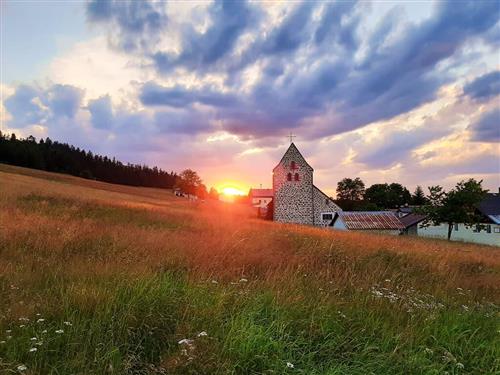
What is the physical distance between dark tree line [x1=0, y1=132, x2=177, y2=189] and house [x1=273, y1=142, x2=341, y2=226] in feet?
253

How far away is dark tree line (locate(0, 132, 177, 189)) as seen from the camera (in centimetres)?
10019

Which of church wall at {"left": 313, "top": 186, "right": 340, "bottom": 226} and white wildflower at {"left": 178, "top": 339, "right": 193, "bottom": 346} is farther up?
church wall at {"left": 313, "top": 186, "right": 340, "bottom": 226}

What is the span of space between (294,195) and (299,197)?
0.81 metres

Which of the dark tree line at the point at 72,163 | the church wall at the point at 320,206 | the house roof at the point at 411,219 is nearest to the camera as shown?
the church wall at the point at 320,206

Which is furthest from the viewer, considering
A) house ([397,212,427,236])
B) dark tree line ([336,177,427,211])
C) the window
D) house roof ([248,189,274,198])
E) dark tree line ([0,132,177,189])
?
dark tree line ([336,177,427,211])

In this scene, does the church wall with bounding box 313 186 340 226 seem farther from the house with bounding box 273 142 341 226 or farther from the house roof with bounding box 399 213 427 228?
the house roof with bounding box 399 213 427 228

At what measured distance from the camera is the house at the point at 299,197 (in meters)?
56.0

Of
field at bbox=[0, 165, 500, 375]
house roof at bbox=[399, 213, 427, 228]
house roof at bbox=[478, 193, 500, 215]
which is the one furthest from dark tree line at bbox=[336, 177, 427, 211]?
field at bbox=[0, 165, 500, 375]

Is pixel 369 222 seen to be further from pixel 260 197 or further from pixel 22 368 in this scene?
pixel 22 368

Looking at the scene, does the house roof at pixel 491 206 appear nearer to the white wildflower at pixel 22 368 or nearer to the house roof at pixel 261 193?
the house roof at pixel 261 193

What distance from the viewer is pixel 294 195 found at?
5631 cm

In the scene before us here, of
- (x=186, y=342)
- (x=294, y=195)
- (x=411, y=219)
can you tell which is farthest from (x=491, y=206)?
(x=186, y=342)

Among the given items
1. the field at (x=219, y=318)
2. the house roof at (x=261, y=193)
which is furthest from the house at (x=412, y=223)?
the field at (x=219, y=318)

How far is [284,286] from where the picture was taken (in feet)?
16.0
